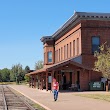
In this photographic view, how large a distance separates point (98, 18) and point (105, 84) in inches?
323

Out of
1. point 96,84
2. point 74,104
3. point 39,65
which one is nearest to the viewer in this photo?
point 74,104

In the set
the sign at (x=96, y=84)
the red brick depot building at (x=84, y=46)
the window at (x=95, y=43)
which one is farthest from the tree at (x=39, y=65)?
the sign at (x=96, y=84)

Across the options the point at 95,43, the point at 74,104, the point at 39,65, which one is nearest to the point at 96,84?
→ the point at 95,43

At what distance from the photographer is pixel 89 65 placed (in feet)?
143

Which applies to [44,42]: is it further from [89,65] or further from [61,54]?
[89,65]

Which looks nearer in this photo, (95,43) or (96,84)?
(96,84)

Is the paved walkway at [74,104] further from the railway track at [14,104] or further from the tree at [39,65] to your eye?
the tree at [39,65]

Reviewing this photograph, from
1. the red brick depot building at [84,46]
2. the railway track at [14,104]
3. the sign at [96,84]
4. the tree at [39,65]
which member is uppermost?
the tree at [39,65]

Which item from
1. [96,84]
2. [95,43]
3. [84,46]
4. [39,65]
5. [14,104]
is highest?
[39,65]

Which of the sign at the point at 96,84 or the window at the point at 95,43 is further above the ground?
the window at the point at 95,43

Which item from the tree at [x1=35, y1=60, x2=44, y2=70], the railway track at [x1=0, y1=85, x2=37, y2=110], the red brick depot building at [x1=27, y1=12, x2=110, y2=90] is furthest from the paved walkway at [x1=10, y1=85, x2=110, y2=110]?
the tree at [x1=35, y1=60, x2=44, y2=70]

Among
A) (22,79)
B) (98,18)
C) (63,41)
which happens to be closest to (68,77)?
(63,41)

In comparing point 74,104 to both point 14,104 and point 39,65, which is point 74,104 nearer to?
point 14,104

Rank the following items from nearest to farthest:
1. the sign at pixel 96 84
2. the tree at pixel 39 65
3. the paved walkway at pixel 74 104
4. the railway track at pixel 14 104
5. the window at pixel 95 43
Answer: the paved walkway at pixel 74 104 < the railway track at pixel 14 104 < the sign at pixel 96 84 < the window at pixel 95 43 < the tree at pixel 39 65
